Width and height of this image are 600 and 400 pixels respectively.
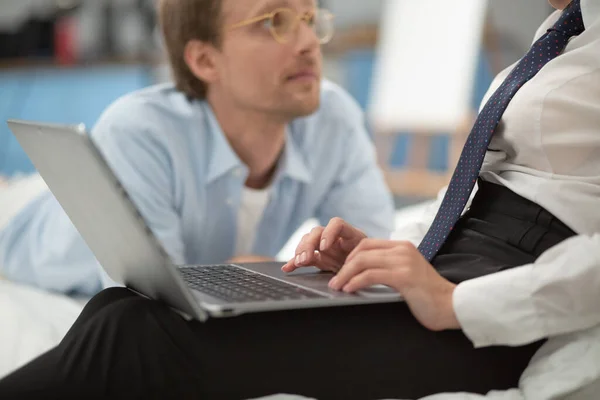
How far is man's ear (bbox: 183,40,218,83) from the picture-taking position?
1760 millimetres

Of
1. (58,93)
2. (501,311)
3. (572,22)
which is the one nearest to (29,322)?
(501,311)

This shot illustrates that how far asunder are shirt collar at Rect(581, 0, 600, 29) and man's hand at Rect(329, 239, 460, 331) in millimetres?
376

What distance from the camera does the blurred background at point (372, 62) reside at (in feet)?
11.6

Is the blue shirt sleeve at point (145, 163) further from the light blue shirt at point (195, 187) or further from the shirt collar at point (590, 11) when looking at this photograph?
the shirt collar at point (590, 11)

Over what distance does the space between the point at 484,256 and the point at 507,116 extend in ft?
0.58

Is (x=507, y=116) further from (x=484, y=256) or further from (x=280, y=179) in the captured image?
(x=280, y=179)

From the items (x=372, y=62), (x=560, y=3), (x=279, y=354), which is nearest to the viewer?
(x=279, y=354)

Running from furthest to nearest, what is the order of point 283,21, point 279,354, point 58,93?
point 58,93
point 283,21
point 279,354

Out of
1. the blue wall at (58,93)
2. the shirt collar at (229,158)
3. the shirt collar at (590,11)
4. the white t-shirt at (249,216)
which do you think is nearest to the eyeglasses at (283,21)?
the shirt collar at (229,158)

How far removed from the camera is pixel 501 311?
0.79m

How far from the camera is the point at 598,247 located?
2.55ft

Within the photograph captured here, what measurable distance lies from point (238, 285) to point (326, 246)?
14 centimetres

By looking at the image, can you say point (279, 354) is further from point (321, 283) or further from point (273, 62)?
point (273, 62)

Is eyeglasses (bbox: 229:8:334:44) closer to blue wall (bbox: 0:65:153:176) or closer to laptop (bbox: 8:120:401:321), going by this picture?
laptop (bbox: 8:120:401:321)
